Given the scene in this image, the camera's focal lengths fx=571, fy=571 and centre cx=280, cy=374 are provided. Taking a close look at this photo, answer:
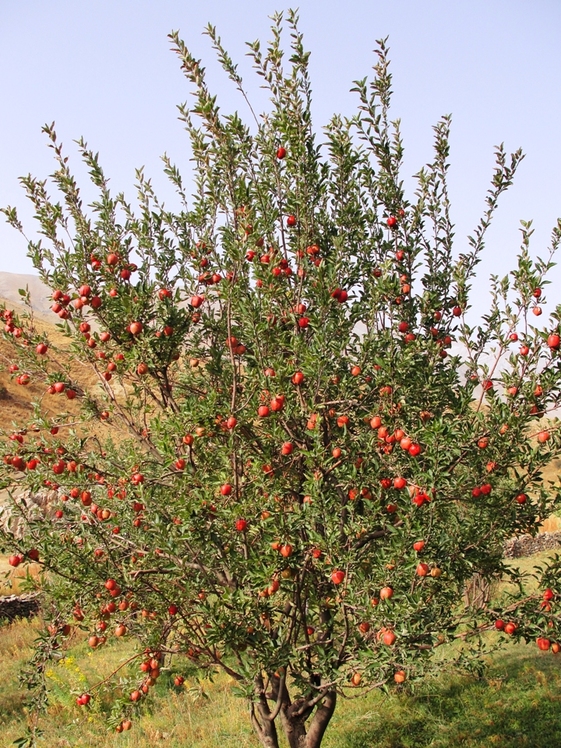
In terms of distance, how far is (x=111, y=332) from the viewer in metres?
4.51

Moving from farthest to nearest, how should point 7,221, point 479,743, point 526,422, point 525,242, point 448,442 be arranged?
point 479,743 < point 7,221 < point 525,242 < point 526,422 < point 448,442

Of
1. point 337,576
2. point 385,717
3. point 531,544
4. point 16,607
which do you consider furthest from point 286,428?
point 531,544

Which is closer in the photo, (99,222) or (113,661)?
(99,222)

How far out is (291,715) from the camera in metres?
5.51

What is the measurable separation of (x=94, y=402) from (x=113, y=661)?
933 cm

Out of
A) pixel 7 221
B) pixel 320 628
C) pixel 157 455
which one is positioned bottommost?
pixel 320 628

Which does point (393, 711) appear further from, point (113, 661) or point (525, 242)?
point (525, 242)

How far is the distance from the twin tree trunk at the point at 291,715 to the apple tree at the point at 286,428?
0.10 meters

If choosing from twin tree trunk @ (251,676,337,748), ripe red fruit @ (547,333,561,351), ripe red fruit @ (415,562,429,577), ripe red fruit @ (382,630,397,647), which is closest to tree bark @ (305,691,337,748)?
twin tree trunk @ (251,676,337,748)

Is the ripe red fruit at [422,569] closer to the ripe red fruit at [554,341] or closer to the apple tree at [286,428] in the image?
the apple tree at [286,428]

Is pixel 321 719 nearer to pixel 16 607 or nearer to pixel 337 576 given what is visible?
pixel 337 576

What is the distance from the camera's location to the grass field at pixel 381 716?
7.95m

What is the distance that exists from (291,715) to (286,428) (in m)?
3.17

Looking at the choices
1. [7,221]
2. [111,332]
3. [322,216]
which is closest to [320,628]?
[111,332]
